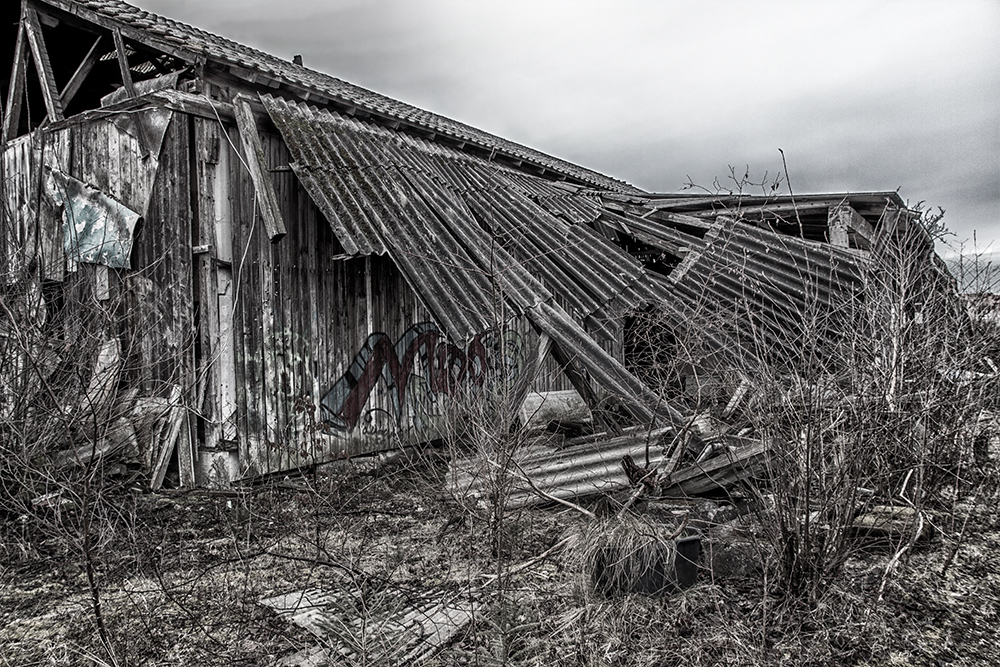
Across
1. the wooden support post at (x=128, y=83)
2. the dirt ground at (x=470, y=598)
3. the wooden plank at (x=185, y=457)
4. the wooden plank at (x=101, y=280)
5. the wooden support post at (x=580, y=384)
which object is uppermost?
the wooden support post at (x=128, y=83)

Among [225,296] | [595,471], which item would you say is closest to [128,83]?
[225,296]

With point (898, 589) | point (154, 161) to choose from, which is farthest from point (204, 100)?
point (898, 589)

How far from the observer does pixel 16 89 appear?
886 cm

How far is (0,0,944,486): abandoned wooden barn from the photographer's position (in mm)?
7227

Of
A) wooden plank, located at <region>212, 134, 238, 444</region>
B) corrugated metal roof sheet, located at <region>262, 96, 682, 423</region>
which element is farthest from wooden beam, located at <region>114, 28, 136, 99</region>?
corrugated metal roof sheet, located at <region>262, 96, 682, 423</region>

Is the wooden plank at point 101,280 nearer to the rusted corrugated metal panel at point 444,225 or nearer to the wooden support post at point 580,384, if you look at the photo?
the rusted corrugated metal panel at point 444,225

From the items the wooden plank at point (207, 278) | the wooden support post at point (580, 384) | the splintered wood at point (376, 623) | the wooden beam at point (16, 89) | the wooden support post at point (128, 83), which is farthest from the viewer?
the wooden beam at point (16, 89)

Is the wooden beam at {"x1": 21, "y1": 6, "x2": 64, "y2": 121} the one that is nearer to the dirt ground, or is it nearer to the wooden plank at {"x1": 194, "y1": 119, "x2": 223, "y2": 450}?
the wooden plank at {"x1": 194, "y1": 119, "x2": 223, "y2": 450}

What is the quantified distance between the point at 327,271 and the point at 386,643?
540cm

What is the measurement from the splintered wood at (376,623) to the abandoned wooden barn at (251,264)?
7.55 feet

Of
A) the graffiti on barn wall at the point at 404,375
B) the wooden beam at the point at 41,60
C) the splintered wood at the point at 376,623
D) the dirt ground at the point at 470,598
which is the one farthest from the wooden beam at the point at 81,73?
the splintered wood at the point at 376,623

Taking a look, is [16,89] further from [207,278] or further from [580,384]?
[580,384]

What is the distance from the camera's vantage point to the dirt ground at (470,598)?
4.16 meters

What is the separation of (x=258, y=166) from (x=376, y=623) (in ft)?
17.1
